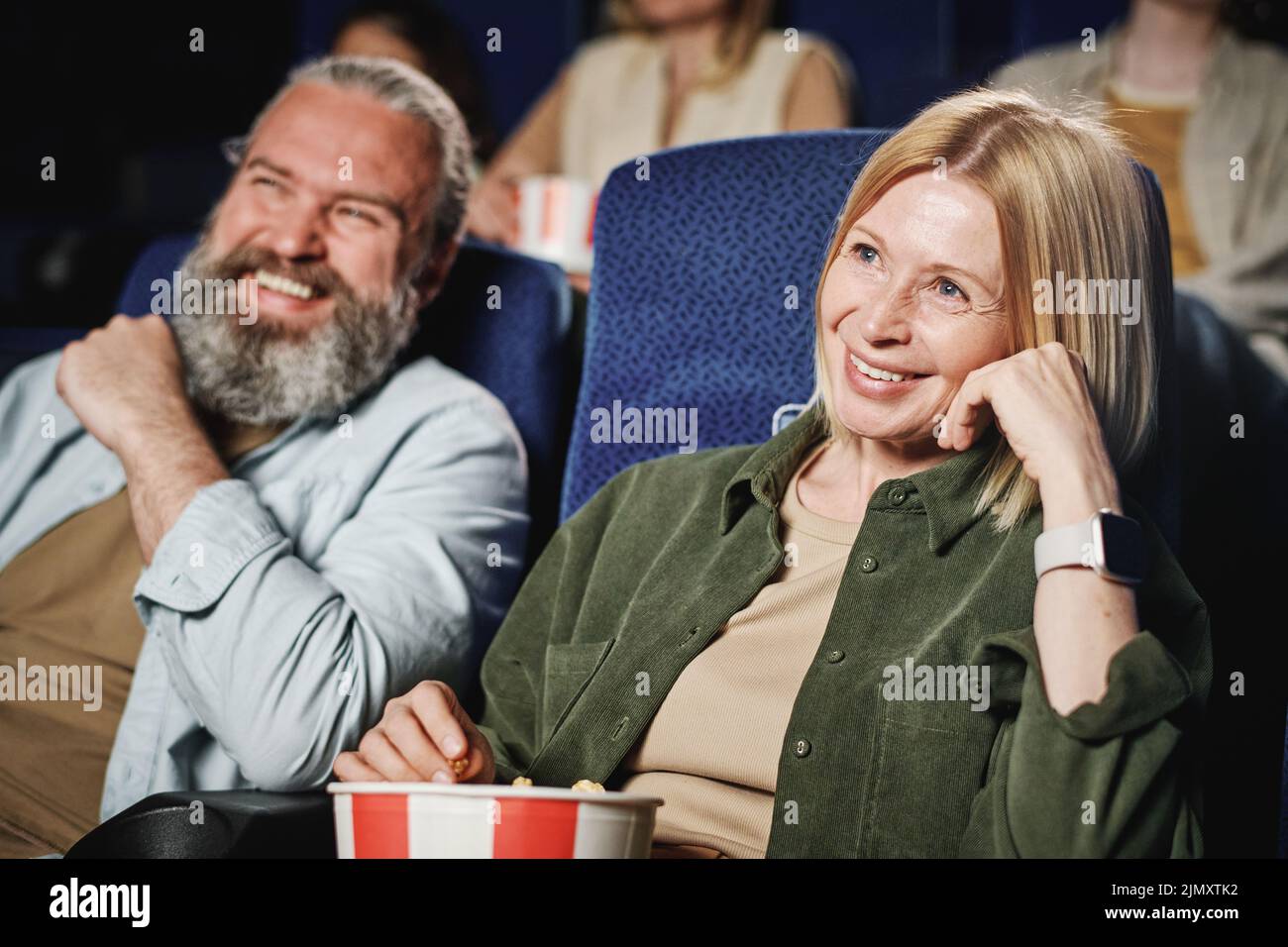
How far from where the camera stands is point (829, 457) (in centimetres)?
132

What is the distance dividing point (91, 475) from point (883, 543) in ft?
3.21

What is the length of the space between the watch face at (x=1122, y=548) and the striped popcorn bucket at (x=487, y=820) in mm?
391

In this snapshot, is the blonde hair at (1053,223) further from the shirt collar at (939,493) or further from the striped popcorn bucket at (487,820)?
the striped popcorn bucket at (487,820)

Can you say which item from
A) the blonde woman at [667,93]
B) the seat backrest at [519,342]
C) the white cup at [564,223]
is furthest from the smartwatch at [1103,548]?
the blonde woman at [667,93]

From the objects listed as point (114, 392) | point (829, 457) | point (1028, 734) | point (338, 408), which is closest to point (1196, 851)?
point (1028, 734)

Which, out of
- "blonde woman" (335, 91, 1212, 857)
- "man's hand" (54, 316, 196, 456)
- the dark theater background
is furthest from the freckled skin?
the dark theater background

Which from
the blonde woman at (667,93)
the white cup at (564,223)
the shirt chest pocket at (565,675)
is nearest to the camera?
the shirt chest pocket at (565,675)

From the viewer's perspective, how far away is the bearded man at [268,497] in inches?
51.3

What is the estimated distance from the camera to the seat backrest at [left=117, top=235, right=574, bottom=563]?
167 centimetres

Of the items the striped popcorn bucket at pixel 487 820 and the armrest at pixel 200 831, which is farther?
the armrest at pixel 200 831

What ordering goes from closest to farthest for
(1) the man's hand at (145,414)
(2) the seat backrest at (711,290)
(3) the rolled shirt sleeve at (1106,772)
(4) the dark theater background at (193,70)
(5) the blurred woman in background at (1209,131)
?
(3) the rolled shirt sleeve at (1106,772) < (1) the man's hand at (145,414) < (2) the seat backrest at (711,290) < (5) the blurred woman in background at (1209,131) < (4) the dark theater background at (193,70)

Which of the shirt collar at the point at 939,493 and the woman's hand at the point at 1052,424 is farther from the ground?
the woman's hand at the point at 1052,424

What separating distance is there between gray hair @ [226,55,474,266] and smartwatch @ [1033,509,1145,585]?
933 millimetres

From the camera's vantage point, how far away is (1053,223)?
1.14m
